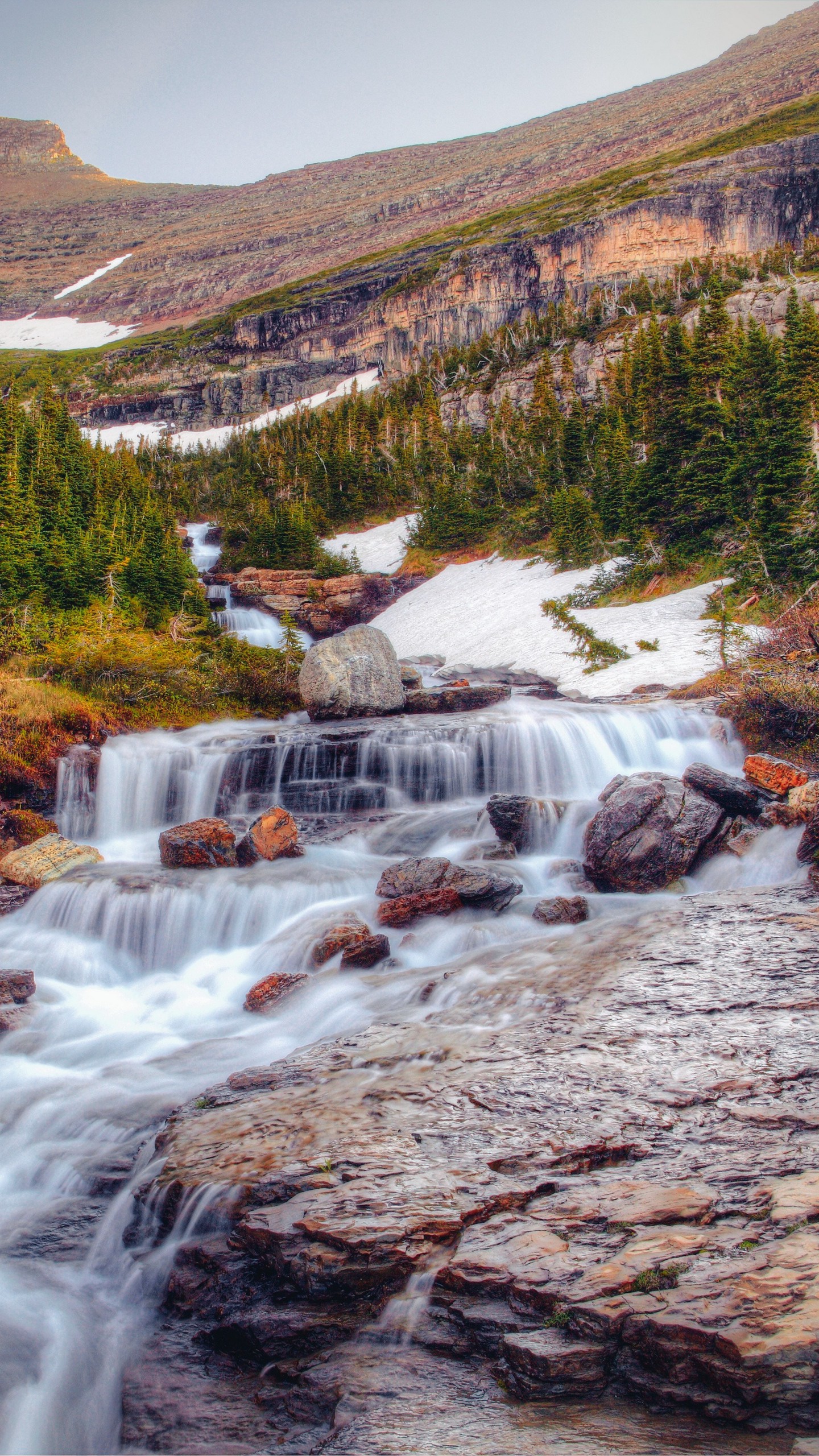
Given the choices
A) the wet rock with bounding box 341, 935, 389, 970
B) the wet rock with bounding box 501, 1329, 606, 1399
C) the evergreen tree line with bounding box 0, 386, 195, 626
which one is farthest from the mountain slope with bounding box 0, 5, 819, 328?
the wet rock with bounding box 501, 1329, 606, 1399

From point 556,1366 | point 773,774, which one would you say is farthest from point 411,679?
point 556,1366

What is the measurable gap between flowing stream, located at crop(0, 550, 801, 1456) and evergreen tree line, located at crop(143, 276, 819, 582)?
12991 mm

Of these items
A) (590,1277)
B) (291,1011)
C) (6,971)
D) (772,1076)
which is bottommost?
(291,1011)

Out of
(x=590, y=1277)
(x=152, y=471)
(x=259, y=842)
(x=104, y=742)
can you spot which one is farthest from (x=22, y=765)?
(x=152, y=471)

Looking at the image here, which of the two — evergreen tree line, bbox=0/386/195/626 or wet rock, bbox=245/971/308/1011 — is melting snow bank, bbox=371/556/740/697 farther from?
wet rock, bbox=245/971/308/1011

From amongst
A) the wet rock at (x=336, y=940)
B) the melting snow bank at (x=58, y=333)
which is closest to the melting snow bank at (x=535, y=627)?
the wet rock at (x=336, y=940)

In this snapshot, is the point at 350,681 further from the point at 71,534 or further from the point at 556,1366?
the point at 556,1366

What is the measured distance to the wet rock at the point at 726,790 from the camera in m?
11.1

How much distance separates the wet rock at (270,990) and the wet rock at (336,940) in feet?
1.57

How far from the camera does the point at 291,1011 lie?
8.55 metres

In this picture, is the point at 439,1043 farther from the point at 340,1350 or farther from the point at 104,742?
the point at 104,742

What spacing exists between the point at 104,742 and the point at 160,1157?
42.5 feet

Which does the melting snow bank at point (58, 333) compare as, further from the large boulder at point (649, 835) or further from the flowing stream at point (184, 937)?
the large boulder at point (649, 835)

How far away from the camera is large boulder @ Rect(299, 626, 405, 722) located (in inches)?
818
